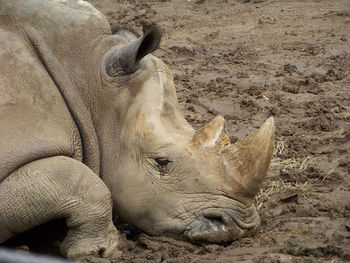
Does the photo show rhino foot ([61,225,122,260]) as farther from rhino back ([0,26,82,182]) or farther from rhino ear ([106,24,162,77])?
rhino ear ([106,24,162,77])

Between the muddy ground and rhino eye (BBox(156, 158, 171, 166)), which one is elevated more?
rhino eye (BBox(156, 158, 171, 166))

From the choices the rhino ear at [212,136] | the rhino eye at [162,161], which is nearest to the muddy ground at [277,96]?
the rhino eye at [162,161]

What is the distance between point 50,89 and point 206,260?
59.4 inches

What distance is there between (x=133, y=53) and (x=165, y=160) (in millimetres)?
735

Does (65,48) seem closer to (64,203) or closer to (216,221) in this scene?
(64,203)

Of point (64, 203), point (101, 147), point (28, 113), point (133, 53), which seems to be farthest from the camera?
point (101, 147)

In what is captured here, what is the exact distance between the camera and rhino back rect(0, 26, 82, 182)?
14.4 feet

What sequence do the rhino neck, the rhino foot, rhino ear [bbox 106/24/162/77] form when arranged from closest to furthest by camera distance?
the rhino foot, rhino ear [bbox 106/24/162/77], the rhino neck

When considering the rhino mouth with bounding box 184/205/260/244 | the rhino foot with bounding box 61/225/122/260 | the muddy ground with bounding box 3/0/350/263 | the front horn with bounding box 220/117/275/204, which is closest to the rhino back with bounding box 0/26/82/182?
the rhino foot with bounding box 61/225/122/260

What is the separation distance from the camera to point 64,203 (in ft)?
14.4

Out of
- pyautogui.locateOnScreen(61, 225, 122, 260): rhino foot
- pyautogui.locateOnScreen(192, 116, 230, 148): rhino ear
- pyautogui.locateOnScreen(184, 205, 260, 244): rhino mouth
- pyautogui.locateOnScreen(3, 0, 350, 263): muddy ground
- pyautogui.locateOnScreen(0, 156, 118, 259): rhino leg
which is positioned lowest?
pyautogui.locateOnScreen(3, 0, 350, 263): muddy ground

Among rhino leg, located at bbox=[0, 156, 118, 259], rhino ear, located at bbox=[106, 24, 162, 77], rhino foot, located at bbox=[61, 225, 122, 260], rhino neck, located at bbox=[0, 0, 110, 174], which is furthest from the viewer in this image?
rhino neck, located at bbox=[0, 0, 110, 174]

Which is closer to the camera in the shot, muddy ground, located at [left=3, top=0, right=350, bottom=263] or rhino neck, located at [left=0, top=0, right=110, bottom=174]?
muddy ground, located at [left=3, top=0, right=350, bottom=263]

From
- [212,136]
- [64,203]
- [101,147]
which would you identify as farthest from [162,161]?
[64,203]
